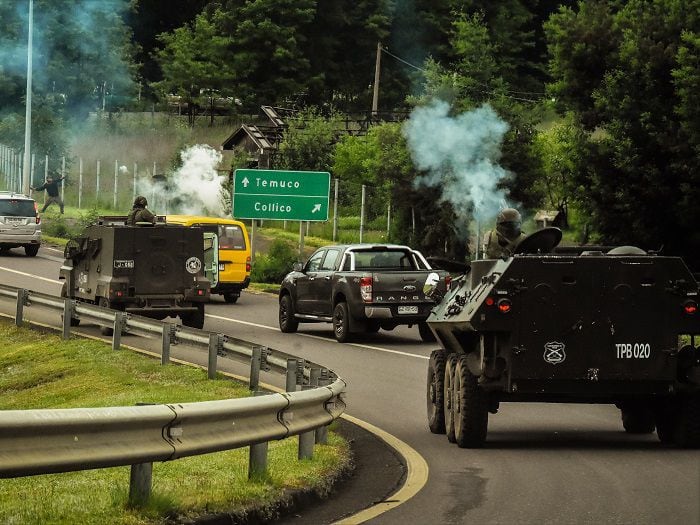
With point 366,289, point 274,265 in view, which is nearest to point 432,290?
point 366,289

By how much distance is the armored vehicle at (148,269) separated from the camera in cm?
2777

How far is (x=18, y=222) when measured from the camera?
4762 cm

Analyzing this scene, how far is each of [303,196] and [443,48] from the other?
3935 centimetres

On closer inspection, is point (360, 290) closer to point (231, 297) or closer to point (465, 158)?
point (231, 297)

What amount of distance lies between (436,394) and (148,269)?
1333cm

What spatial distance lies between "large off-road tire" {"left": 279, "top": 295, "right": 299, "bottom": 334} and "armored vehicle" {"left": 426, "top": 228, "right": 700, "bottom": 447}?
53.1ft

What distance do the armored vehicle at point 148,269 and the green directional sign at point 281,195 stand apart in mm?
14534

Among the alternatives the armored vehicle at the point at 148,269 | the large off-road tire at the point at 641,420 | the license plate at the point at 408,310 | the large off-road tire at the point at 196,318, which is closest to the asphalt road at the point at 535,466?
the large off-road tire at the point at 641,420

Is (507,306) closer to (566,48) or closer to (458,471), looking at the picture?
(458,471)

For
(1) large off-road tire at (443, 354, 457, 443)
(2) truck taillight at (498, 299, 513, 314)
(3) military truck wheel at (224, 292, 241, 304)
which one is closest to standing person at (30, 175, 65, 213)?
(3) military truck wheel at (224, 292, 241, 304)

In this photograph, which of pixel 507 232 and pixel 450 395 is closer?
pixel 450 395

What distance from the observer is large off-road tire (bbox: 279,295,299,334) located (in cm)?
3002

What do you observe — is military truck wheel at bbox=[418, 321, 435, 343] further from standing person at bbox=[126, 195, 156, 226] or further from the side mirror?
the side mirror

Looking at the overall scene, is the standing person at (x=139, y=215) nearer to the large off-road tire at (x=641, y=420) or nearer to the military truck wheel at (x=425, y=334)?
the military truck wheel at (x=425, y=334)
